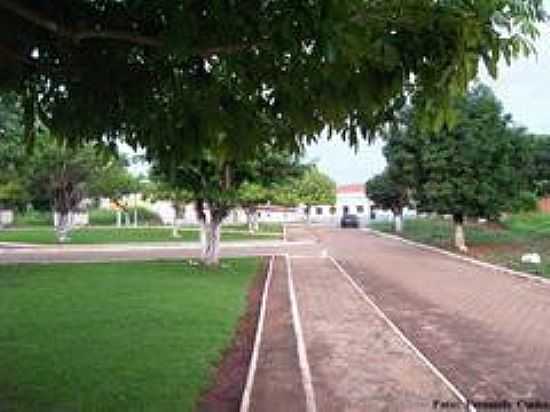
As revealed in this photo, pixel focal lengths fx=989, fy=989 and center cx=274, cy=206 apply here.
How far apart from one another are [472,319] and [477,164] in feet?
86.5

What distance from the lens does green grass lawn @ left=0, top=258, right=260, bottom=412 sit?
994 centimetres

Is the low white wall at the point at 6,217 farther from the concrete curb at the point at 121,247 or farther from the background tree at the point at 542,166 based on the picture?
the background tree at the point at 542,166

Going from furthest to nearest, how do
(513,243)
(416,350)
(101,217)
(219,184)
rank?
(101,217) → (513,243) → (219,184) → (416,350)

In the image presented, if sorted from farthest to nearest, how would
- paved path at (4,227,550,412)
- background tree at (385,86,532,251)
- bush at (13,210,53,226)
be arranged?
1. bush at (13,210,53,226)
2. background tree at (385,86,532,251)
3. paved path at (4,227,550,412)

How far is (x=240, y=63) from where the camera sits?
16.4 ft

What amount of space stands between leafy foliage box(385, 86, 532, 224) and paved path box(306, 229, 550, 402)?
8.52 meters

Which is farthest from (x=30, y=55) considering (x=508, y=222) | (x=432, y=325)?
(x=508, y=222)

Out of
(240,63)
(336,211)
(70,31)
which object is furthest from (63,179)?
(336,211)

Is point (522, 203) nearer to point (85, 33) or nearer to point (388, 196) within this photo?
point (388, 196)

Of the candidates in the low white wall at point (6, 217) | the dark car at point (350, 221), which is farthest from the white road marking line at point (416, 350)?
the low white wall at point (6, 217)

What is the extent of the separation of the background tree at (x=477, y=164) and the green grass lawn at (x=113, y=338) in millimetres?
18823

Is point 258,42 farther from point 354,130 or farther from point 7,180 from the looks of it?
point 7,180

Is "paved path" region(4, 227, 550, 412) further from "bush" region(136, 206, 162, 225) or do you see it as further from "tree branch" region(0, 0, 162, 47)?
"bush" region(136, 206, 162, 225)

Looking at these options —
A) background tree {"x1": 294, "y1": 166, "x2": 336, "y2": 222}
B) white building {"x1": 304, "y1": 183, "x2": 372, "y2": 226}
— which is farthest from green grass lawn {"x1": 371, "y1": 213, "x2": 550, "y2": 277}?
white building {"x1": 304, "y1": 183, "x2": 372, "y2": 226}
